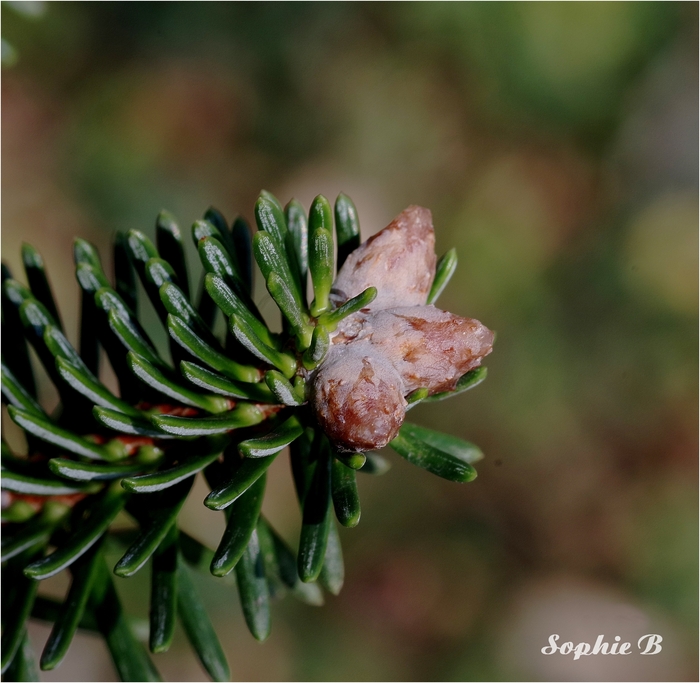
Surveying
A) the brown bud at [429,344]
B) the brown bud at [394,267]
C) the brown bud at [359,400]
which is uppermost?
the brown bud at [394,267]

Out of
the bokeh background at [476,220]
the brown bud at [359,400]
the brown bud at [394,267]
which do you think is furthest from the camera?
the bokeh background at [476,220]

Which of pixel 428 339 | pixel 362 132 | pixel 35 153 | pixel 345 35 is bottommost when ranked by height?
pixel 428 339

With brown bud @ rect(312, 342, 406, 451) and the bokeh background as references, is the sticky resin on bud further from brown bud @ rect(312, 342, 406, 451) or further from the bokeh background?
the bokeh background

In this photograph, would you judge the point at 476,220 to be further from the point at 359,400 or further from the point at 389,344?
the point at 359,400

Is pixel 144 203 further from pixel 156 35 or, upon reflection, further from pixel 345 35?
pixel 345 35

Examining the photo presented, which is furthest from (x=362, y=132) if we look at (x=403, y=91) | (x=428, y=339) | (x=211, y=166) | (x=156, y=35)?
(x=428, y=339)

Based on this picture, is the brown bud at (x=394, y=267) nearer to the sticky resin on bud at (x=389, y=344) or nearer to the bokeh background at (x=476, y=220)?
the sticky resin on bud at (x=389, y=344)

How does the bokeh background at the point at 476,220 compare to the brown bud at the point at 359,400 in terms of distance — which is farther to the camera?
the bokeh background at the point at 476,220

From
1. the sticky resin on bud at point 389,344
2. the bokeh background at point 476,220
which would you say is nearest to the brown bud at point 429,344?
the sticky resin on bud at point 389,344

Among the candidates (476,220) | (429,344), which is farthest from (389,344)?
(476,220)
